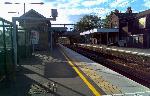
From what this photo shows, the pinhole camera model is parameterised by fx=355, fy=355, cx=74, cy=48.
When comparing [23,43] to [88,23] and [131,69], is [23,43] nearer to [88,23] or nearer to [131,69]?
[131,69]

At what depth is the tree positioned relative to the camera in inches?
5262

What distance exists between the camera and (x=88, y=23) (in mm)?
135625

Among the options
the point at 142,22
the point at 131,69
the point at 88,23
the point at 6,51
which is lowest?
the point at 131,69

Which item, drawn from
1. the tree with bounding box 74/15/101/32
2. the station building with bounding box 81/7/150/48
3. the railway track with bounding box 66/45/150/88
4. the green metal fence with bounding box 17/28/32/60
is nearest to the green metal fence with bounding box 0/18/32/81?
the railway track with bounding box 66/45/150/88

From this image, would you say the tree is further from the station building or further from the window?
the window

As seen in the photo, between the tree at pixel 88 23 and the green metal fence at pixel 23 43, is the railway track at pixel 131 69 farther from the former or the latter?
the tree at pixel 88 23

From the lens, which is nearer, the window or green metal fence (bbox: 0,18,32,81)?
green metal fence (bbox: 0,18,32,81)

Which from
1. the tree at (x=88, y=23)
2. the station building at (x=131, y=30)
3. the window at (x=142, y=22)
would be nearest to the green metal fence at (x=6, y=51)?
the station building at (x=131, y=30)

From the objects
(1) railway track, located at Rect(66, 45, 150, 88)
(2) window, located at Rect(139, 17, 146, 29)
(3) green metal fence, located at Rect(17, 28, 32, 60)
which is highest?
(2) window, located at Rect(139, 17, 146, 29)

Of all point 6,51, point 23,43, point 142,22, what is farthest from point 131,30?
point 6,51

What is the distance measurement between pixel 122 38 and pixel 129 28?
324cm

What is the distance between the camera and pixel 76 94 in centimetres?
1031

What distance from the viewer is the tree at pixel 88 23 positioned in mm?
133650

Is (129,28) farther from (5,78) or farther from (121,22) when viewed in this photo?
(5,78)
